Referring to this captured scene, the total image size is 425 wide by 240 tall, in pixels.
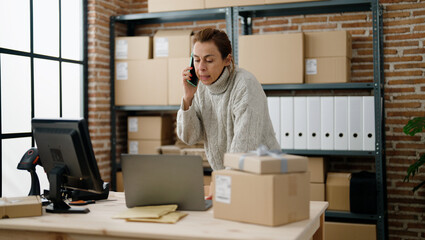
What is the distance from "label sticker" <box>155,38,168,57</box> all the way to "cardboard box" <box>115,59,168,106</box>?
0.19ft

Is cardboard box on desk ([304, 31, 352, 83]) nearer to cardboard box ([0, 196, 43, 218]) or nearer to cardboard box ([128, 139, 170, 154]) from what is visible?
cardboard box ([128, 139, 170, 154])

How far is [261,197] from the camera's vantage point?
5.48 feet

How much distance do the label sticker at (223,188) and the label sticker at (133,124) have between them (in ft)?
7.75

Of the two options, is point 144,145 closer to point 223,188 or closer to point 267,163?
point 223,188

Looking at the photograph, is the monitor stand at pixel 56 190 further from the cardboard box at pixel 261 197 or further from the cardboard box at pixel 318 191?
the cardboard box at pixel 318 191

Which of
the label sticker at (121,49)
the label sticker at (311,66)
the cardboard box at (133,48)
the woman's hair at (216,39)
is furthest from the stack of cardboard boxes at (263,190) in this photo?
the label sticker at (121,49)

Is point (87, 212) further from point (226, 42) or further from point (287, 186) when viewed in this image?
point (226, 42)

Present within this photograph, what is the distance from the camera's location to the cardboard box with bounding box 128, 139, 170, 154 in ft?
13.2

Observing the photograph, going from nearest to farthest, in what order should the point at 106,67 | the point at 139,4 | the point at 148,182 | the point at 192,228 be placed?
1. the point at 192,228
2. the point at 148,182
3. the point at 106,67
4. the point at 139,4

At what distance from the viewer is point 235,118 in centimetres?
224

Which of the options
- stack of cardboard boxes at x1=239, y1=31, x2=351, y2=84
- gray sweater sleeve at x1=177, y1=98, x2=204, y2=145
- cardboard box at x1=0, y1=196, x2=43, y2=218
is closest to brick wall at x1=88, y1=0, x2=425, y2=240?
stack of cardboard boxes at x1=239, y1=31, x2=351, y2=84

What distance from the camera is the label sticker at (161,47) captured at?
391cm

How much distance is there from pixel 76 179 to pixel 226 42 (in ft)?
3.01

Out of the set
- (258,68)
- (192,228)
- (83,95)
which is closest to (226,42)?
(192,228)
